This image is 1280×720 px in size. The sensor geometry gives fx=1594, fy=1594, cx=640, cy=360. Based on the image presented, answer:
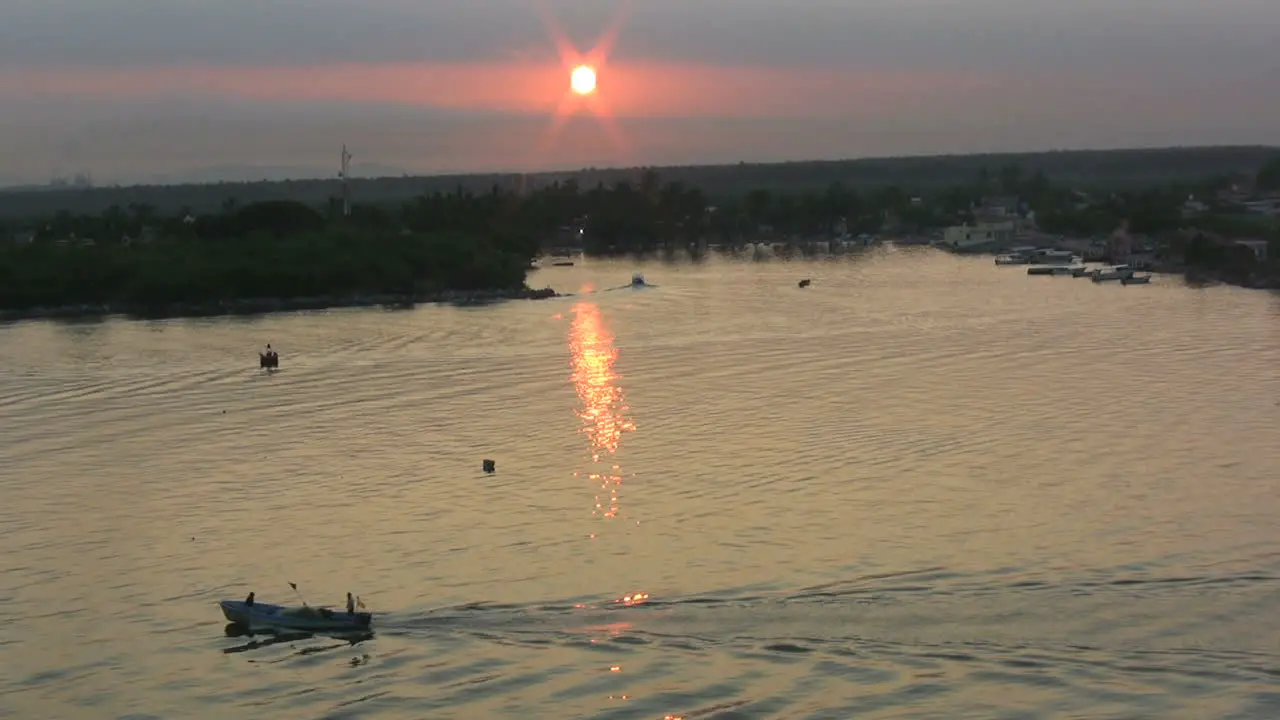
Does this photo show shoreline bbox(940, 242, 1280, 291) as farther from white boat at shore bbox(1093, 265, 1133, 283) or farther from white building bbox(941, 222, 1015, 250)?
white building bbox(941, 222, 1015, 250)

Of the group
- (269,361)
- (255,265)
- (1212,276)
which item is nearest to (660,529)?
(269,361)

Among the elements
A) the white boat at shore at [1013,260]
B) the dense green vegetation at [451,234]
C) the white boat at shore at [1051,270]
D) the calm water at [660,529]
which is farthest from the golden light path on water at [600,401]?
the white boat at shore at [1013,260]

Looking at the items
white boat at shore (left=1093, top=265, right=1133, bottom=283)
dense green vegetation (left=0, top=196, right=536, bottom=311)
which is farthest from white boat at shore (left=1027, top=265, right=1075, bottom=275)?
dense green vegetation (left=0, top=196, right=536, bottom=311)

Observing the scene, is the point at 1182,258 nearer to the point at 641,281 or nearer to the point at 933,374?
the point at 641,281

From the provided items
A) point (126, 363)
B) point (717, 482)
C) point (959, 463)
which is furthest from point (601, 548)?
point (126, 363)

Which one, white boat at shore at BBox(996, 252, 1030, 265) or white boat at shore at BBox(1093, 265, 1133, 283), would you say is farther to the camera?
white boat at shore at BBox(996, 252, 1030, 265)

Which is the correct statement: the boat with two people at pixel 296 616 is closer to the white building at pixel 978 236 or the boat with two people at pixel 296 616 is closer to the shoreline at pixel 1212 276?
the shoreline at pixel 1212 276

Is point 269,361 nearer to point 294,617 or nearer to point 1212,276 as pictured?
point 294,617
